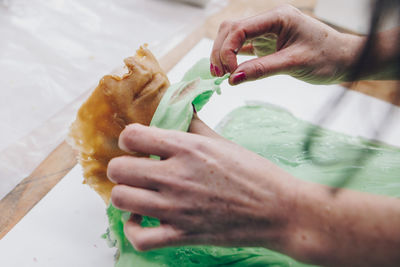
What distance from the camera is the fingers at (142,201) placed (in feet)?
1.74

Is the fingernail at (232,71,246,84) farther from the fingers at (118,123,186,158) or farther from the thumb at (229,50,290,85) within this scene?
the fingers at (118,123,186,158)

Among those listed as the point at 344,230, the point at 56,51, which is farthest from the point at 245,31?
the point at 56,51

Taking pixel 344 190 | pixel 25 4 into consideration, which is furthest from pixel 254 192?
pixel 25 4

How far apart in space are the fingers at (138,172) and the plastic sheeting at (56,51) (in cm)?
55

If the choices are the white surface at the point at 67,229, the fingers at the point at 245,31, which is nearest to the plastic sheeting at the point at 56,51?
the white surface at the point at 67,229

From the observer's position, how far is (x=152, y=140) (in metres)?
0.55

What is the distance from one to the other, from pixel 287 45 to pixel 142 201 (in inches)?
24.0

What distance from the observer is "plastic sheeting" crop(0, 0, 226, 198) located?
42.8 inches

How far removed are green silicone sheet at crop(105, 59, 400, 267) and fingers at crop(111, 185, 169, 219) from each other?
102mm

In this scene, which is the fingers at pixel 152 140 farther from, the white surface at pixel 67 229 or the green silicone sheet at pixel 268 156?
the white surface at pixel 67 229

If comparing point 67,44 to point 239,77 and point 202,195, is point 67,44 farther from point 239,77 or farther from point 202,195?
point 202,195

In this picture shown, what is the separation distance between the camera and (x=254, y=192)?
1.74 feet

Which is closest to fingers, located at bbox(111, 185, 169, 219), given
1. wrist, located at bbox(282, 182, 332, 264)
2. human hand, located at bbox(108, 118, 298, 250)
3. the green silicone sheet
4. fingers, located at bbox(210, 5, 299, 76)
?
human hand, located at bbox(108, 118, 298, 250)

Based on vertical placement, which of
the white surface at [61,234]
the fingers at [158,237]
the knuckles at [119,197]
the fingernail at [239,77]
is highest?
the fingernail at [239,77]
